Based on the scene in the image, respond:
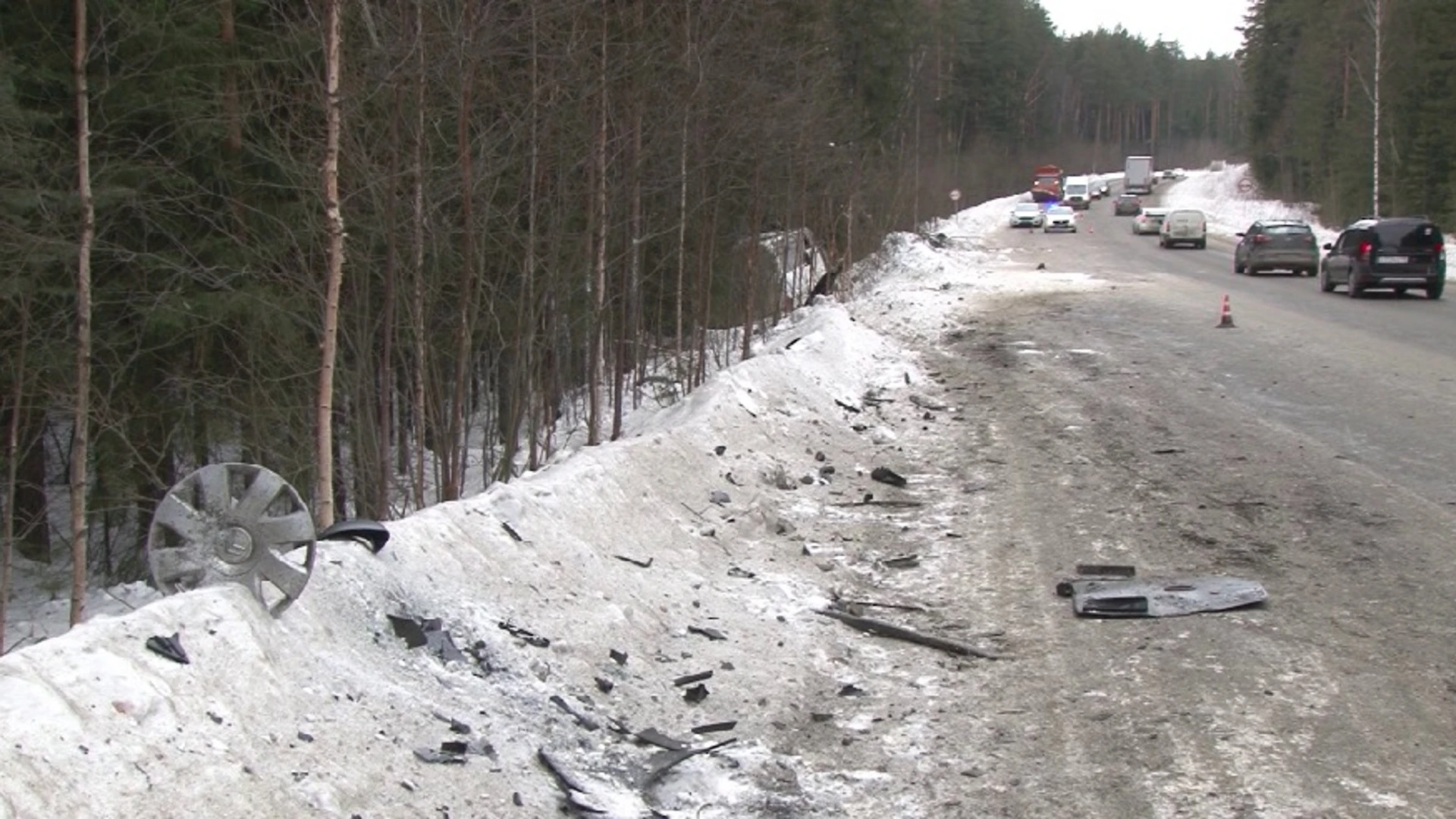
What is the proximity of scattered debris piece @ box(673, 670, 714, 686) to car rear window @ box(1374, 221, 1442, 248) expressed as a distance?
82.5 ft

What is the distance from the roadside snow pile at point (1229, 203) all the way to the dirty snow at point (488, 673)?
166ft

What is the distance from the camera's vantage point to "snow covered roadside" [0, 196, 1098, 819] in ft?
13.3

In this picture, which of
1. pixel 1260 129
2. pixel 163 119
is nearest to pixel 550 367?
pixel 163 119

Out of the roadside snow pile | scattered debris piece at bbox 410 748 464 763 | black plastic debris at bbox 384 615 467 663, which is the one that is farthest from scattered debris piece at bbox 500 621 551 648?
the roadside snow pile

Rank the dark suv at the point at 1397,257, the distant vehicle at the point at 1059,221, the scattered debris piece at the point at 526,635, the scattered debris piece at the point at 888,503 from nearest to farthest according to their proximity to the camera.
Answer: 1. the scattered debris piece at the point at 526,635
2. the scattered debris piece at the point at 888,503
3. the dark suv at the point at 1397,257
4. the distant vehicle at the point at 1059,221

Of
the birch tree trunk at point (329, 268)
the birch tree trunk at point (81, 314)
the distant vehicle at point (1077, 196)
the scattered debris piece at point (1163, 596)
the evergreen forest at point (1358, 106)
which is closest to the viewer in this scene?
the scattered debris piece at point (1163, 596)

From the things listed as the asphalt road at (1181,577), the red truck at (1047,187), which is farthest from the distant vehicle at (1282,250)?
the red truck at (1047,187)

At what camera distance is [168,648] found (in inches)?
176

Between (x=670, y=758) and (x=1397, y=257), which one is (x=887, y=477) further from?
(x=1397, y=257)

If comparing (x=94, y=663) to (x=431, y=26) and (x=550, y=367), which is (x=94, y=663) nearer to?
(x=431, y=26)

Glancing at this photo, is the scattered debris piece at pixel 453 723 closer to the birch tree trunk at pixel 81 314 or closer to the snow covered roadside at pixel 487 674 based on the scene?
the snow covered roadside at pixel 487 674

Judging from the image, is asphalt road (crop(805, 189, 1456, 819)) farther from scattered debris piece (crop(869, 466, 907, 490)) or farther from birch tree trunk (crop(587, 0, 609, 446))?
birch tree trunk (crop(587, 0, 609, 446))

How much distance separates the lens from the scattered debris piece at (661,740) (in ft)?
18.6

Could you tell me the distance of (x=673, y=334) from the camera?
21234 millimetres
